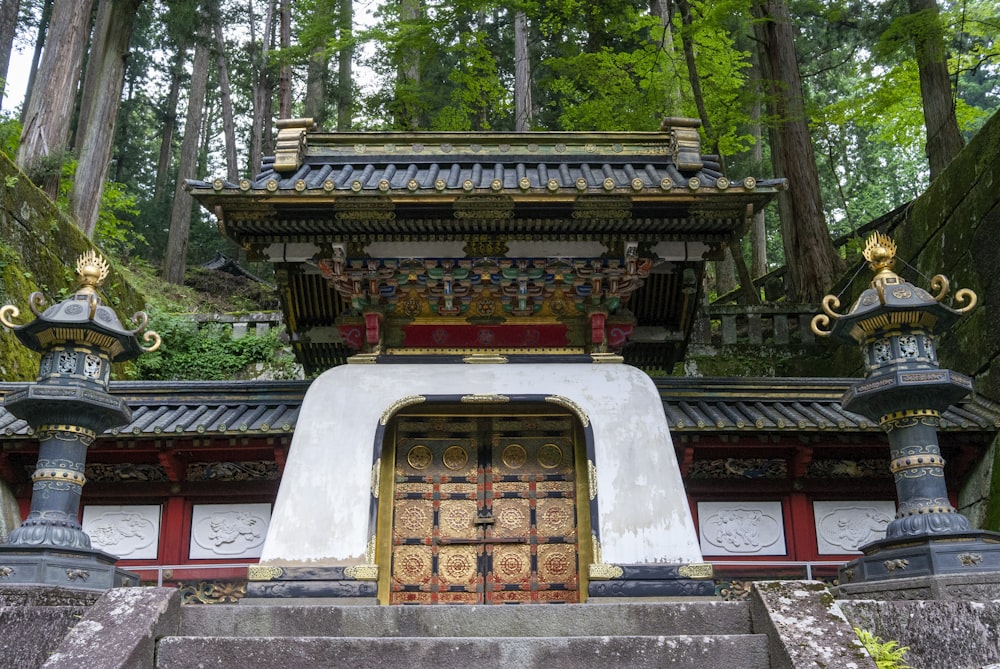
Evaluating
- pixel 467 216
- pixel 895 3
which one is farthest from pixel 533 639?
pixel 895 3

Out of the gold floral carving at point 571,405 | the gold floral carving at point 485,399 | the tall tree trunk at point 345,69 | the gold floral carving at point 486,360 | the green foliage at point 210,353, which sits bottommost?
the gold floral carving at point 571,405

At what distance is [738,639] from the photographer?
5.00 metres

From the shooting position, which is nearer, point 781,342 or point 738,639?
point 738,639

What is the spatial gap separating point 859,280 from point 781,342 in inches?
63.6

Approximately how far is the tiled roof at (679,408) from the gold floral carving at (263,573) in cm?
152

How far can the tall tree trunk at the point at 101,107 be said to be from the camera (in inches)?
687

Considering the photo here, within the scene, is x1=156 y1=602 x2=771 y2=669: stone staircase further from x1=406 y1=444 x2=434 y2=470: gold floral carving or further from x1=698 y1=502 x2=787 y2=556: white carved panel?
x1=698 y1=502 x2=787 y2=556: white carved panel

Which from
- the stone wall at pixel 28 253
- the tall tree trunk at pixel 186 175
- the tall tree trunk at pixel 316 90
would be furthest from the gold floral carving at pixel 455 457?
the tall tree trunk at pixel 186 175

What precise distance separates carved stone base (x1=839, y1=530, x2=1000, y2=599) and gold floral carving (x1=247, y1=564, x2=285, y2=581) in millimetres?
4570

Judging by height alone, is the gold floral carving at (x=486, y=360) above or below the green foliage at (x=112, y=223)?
below

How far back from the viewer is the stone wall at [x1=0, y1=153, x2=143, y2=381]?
11.5 meters

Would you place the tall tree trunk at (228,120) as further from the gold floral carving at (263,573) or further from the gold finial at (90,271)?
the gold floral carving at (263,573)

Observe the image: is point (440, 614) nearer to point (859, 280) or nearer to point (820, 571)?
point (820, 571)

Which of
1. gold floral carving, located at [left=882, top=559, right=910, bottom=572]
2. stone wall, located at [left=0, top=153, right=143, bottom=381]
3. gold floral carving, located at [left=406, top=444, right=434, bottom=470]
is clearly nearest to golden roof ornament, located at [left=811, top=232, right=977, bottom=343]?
gold floral carving, located at [left=882, top=559, right=910, bottom=572]
